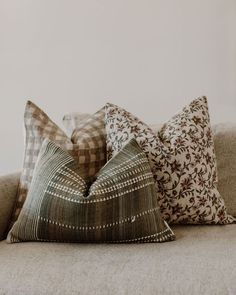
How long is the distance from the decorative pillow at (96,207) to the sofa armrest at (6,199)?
0.15 metres

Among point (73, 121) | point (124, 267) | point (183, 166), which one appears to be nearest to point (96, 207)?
point (124, 267)

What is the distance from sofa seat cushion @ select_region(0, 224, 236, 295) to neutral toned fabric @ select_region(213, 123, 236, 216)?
0.32 metres

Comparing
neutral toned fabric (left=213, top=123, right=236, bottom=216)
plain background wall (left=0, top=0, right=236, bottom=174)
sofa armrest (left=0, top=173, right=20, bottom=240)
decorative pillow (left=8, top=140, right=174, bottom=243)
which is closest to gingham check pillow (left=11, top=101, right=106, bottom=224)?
sofa armrest (left=0, top=173, right=20, bottom=240)

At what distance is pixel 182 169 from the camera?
4.56 ft

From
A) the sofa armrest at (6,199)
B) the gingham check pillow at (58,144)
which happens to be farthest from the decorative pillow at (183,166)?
the sofa armrest at (6,199)

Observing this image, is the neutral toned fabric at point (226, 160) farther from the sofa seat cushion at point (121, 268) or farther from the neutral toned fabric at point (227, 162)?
the sofa seat cushion at point (121, 268)

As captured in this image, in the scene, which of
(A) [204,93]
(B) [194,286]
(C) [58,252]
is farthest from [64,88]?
(B) [194,286]

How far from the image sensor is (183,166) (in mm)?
1392

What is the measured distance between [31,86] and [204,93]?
857 mm

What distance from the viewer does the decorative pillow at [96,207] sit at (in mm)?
1207

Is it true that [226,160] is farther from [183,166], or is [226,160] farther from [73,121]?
→ [73,121]

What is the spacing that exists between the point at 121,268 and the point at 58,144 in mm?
591

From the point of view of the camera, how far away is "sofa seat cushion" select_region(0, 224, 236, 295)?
949mm

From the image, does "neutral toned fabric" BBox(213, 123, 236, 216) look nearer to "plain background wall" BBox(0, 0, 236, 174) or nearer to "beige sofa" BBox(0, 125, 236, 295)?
"beige sofa" BBox(0, 125, 236, 295)
